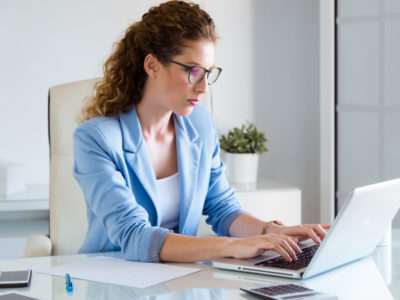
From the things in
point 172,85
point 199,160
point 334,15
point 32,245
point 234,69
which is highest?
point 334,15

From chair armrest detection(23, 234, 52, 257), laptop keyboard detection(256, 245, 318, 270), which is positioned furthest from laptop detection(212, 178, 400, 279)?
Answer: chair armrest detection(23, 234, 52, 257)

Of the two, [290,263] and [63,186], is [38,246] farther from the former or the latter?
[290,263]

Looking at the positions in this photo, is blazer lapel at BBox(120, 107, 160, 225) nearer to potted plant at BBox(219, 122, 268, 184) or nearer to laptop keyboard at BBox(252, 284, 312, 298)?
laptop keyboard at BBox(252, 284, 312, 298)

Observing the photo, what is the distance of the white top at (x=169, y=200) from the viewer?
1748 millimetres

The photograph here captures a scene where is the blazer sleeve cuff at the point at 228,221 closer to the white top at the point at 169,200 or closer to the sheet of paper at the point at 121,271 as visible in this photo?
the white top at the point at 169,200

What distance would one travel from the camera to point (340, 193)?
10.3ft

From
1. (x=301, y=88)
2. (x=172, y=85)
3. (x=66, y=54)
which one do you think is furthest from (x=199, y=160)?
(x=301, y=88)

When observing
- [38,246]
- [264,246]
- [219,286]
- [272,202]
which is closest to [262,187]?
[272,202]

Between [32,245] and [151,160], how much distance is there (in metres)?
0.46

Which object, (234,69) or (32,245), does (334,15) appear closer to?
(234,69)

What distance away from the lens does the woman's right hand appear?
1.34 metres

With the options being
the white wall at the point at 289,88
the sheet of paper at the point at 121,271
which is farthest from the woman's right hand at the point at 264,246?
the white wall at the point at 289,88

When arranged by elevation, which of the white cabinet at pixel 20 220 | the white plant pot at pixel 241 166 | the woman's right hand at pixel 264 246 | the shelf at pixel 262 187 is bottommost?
the white cabinet at pixel 20 220

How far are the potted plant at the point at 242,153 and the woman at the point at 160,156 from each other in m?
1.01
